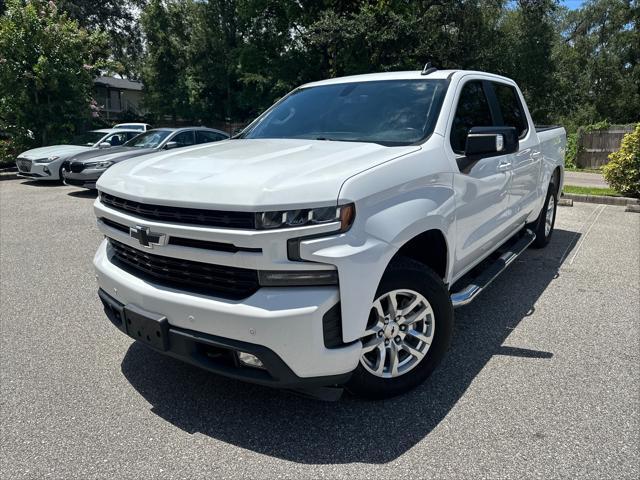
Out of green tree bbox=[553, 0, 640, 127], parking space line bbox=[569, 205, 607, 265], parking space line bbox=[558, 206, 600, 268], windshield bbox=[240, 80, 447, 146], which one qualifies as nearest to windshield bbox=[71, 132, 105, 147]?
windshield bbox=[240, 80, 447, 146]

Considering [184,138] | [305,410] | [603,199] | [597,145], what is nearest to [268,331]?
[305,410]

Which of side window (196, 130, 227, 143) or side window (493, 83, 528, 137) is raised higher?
side window (493, 83, 528, 137)

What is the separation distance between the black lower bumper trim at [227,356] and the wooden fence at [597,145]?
21480 mm

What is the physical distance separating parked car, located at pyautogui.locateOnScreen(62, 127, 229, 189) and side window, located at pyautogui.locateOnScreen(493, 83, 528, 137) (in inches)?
244

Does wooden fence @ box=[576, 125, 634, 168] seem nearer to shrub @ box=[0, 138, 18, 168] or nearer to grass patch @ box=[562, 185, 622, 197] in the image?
grass patch @ box=[562, 185, 622, 197]

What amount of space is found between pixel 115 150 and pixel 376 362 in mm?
9823

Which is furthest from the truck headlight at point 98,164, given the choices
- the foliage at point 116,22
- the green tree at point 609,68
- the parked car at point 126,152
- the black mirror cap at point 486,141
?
the green tree at point 609,68

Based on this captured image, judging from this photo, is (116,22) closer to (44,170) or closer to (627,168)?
(44,170)

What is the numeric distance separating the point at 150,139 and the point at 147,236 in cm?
948

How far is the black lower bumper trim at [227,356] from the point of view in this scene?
2410 millimetres

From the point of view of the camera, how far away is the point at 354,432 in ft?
8.95

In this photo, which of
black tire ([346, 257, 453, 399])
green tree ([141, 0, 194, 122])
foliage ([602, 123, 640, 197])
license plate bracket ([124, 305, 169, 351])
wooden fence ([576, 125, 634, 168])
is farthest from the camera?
green tree ([141, 0, 194, 122])

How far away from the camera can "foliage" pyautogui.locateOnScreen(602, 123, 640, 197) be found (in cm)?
1016

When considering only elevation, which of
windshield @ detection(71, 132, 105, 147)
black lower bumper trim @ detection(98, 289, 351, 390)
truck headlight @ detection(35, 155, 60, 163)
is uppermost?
windshield @ detection(71, 132, 105, 147)
